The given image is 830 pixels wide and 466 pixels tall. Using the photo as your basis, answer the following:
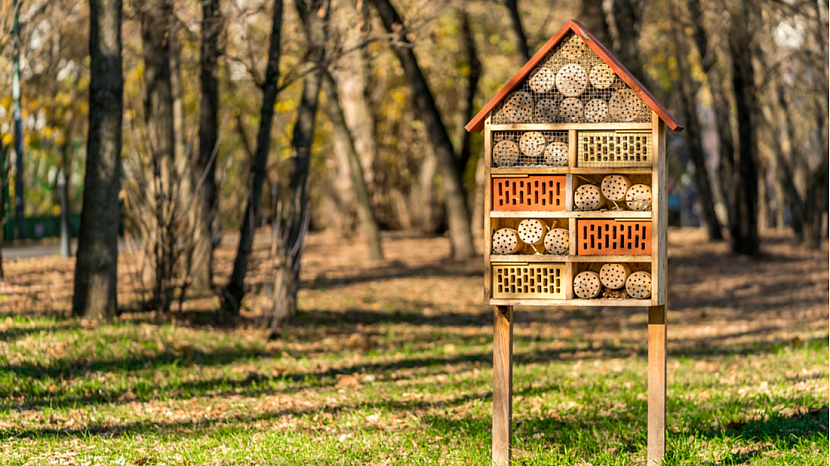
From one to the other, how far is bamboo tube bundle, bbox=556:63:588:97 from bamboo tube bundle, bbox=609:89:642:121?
0.56 ft

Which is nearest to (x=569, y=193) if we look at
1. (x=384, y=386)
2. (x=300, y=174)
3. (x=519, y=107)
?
(x=519, y=107)

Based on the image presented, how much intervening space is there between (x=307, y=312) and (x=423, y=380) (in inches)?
145

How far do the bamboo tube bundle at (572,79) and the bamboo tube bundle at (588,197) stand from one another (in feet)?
1.57

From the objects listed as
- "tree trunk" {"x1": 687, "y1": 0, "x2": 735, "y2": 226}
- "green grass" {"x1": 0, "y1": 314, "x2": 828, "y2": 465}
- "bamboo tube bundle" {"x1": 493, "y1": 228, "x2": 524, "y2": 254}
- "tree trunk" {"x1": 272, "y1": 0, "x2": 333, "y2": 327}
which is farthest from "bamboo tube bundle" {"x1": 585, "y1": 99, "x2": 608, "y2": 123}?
"tree trunk" {"x1": 687, "y1": 0, "x2": 735, "y2": 226}

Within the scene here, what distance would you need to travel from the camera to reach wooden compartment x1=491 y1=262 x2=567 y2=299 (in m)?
4.10

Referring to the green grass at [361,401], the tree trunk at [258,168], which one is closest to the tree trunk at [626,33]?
the green grass at [361,401]

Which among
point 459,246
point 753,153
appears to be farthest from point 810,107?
point 459,246

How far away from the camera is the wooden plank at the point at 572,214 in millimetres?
4004

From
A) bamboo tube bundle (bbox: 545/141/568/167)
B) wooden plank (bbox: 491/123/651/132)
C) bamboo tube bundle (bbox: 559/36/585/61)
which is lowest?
bamboo tube bundle (bbox: 545/141/568/167)

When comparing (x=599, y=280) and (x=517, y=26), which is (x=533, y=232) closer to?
(x=599, y=280)

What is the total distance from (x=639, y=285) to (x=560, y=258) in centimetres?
42

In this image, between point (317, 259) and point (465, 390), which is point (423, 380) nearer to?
point (465, 390)

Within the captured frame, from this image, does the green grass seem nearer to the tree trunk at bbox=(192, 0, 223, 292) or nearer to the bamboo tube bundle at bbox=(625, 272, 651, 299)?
the bamboo tube bundle at bbox=(625, 272, 651, 299)

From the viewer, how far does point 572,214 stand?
4047 mm
